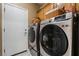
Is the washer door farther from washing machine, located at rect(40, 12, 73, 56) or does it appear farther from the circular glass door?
the circular glass door

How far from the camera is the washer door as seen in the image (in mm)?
1122

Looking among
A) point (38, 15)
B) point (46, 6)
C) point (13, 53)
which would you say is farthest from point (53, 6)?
point (13, 53)

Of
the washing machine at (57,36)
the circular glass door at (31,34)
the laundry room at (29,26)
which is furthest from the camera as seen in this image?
the circular glass door at (31,34)

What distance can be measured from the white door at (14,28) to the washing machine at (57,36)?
0.69 feet

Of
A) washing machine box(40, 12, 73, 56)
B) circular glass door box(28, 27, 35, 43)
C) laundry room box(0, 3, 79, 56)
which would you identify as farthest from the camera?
circular glass door box(28, 27, 35, 43)

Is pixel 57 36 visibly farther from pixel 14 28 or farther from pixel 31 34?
pixel 14 28

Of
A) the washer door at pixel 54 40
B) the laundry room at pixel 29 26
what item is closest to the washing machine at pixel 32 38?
the laundry room at pixel 29 26

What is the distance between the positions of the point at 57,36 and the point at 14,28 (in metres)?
0.51

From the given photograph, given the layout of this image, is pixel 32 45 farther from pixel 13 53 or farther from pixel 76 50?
pixel 76 50

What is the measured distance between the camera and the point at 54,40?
1.23 meters

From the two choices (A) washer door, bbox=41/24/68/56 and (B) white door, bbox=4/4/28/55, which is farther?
(B) white door, bbox=4/4/28/55

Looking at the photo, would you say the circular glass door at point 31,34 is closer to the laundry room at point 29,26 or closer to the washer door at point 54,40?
the laundry room at point 29,26

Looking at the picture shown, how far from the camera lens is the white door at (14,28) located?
1.30 metres

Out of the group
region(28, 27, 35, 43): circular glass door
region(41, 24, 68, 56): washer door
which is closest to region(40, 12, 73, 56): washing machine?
region(41, 24, 68, 56): washer door
